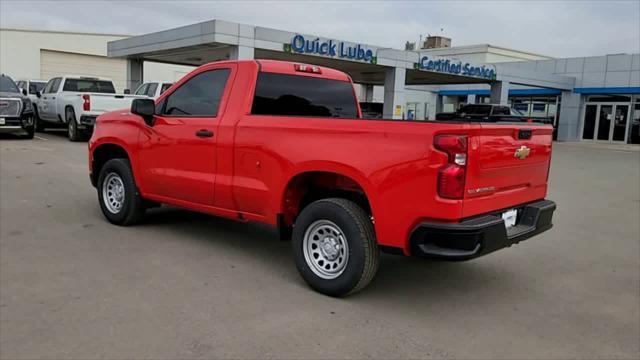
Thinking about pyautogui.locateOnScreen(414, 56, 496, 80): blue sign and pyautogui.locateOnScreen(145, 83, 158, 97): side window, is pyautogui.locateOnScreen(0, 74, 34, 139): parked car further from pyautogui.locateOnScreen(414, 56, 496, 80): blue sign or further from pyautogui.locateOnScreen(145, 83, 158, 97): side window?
pyautogui.locateOnScreen(414, 56, 496, 80): blue sign

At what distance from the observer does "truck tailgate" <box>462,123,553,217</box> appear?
12.3 ft

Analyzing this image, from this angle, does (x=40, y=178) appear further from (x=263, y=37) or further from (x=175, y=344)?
(x=263, y=37)

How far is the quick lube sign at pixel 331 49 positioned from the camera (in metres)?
19.5

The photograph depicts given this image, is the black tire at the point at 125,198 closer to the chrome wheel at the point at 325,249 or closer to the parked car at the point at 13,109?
the chrome wheel at the point at 325,249

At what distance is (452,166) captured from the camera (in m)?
3.64

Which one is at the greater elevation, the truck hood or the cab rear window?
the cab rear window

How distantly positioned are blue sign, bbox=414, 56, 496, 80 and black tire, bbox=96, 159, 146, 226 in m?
19.9

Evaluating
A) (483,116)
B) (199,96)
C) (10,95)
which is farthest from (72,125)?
(483,116)

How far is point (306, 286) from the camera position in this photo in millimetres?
4594

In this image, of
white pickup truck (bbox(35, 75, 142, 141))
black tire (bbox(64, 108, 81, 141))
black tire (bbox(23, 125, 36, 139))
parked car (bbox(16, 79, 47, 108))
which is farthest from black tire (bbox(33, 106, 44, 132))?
black tire (bbox(64, 108, 81, 141))

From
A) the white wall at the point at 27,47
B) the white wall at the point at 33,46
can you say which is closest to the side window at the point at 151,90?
the white wall at the point at 33,46

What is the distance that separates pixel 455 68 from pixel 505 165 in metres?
23.7

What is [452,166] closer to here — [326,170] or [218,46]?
[326,170]

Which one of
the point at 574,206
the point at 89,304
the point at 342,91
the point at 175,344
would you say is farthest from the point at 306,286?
the point at 574,206
